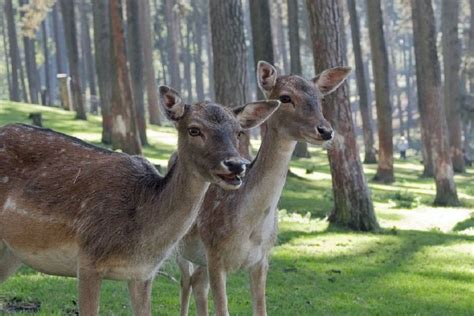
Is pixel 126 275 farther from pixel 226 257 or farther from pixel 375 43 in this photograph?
pixel 375 43

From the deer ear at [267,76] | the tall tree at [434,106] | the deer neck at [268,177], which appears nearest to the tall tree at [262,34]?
the tall tree at [434,106]

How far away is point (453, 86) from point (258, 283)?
2934cm

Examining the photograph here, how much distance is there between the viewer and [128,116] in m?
24.9

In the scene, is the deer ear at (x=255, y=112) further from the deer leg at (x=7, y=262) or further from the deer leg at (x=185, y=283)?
the deer leg at (x=185, y=283)

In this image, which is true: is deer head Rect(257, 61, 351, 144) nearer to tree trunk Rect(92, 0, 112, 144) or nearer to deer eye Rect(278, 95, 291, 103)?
deer eye Rect(278, 95, 291, 103)

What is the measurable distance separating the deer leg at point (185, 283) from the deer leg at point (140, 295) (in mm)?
2361

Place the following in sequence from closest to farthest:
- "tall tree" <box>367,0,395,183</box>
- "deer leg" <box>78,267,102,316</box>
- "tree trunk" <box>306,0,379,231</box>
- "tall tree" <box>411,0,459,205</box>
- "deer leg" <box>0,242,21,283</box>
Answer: "deer leg" <box>78,267,102,316</box>, "deer leg" <box>0,242,21,283</box>, "tree trunk" <box>306,0,379,231</box>, "tall tree" <box>411,0,459,205</box>, "tall tree" <box>367,0,395,183</box>

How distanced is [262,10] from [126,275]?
58.7 feet

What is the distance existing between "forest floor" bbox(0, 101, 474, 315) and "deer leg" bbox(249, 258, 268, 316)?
0.80 m

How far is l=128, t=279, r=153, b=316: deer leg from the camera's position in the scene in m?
6.81

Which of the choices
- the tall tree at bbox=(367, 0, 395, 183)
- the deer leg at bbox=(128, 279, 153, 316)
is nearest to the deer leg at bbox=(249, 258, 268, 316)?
the deer leg at bbox=(128, 279, 153, 316)

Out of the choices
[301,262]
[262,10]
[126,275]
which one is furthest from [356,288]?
[262,10]

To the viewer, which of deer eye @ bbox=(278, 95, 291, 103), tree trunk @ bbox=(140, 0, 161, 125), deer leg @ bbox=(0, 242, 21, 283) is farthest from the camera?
tree trunk @ bbox=(140, 0, 161, 125)

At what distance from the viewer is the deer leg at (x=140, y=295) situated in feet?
22.4
